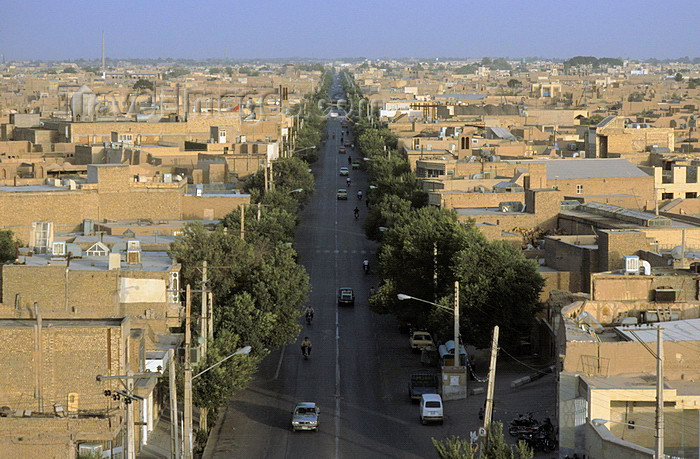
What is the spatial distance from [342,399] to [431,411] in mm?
3334

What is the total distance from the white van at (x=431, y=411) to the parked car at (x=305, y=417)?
2.32m

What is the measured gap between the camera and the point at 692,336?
86.5 ft

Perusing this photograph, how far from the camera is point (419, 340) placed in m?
37.9

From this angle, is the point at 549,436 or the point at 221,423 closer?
the point at 549,436

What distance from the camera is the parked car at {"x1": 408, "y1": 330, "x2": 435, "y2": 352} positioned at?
37.6 m

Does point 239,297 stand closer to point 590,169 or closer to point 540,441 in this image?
point 540,441

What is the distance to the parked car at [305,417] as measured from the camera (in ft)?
94.8

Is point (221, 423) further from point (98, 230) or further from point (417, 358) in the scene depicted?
point (98, 230)

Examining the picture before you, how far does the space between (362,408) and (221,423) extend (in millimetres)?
3320

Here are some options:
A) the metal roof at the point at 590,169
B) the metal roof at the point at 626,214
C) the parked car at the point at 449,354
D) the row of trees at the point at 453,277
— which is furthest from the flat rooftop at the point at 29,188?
the metal roof at the point at 590,169

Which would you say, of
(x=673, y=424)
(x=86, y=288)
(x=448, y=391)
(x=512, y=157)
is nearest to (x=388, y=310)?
(x=448, y=391)

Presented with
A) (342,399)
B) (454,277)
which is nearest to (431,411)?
(342,399)

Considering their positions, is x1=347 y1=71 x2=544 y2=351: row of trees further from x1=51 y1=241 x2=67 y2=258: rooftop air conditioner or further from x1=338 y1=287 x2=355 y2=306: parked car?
x1=51 y1=241 x2=67 y2=258: rooftop air conditioner

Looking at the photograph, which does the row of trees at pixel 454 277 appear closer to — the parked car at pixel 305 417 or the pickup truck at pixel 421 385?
the pickup truck at pixel 421 385
